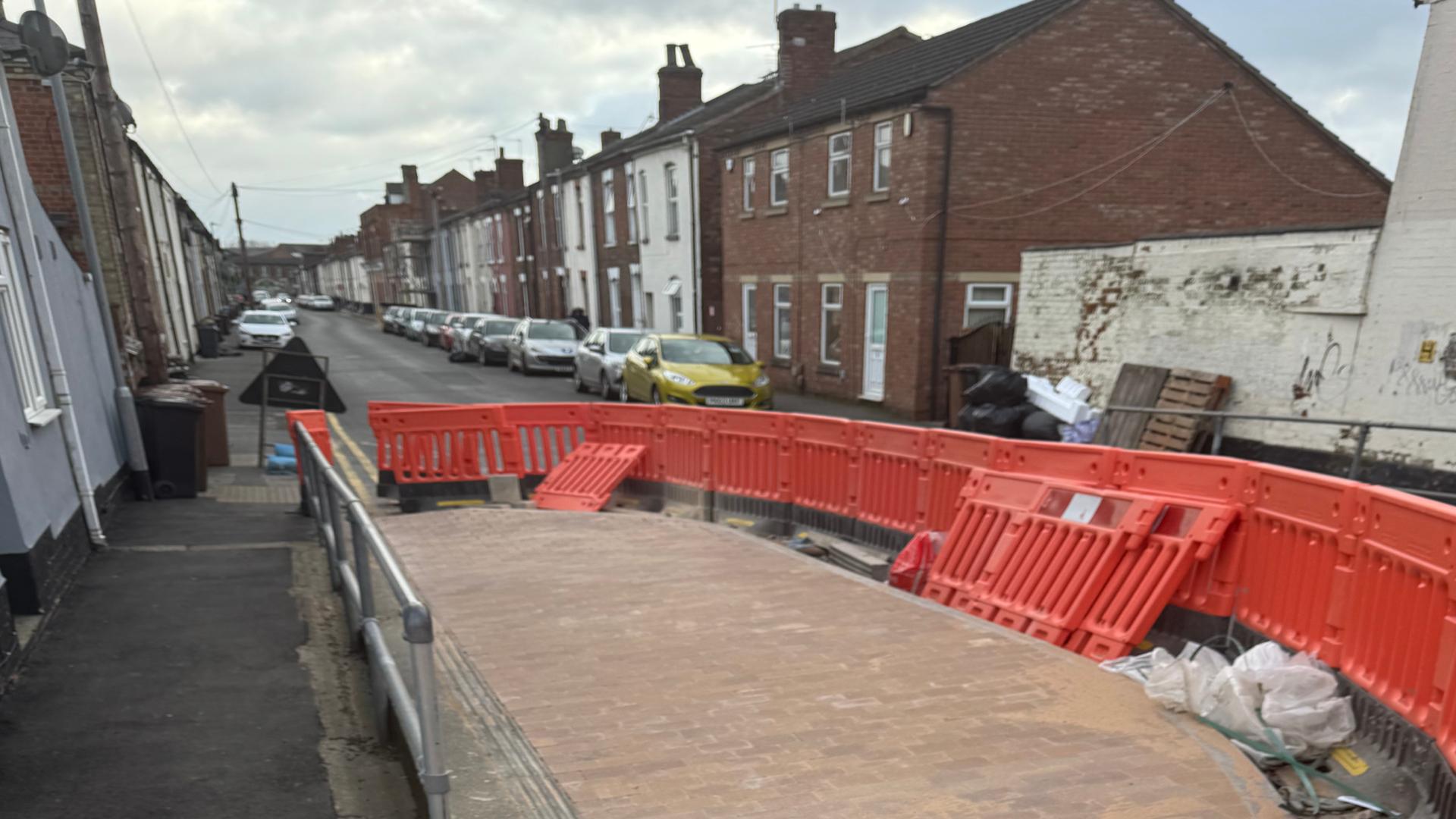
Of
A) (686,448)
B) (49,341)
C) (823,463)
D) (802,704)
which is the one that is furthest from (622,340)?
(802,704)

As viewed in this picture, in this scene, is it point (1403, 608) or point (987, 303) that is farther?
point (987, 303)

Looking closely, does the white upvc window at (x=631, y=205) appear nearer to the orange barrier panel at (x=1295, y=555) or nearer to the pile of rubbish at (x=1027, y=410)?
the pile of rubbish at (x=1027, y=410)

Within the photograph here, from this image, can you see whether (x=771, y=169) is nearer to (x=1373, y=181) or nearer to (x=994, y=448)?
(x=1373, y=181)

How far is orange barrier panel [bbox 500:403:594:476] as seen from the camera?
971 cm

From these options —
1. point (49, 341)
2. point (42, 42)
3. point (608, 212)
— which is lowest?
point (49, 341)

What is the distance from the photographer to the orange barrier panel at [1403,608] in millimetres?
3422

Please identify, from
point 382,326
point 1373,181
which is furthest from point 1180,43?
point 382,326

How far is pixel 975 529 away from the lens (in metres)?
6.32

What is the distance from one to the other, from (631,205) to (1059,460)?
24829 millimetres

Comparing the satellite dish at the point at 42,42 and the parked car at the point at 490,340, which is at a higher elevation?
the satellite dish at the point at 42,42

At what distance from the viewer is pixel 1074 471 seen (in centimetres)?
604

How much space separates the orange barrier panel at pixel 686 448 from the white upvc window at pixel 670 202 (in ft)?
59.0

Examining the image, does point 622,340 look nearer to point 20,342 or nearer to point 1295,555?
point 20,342

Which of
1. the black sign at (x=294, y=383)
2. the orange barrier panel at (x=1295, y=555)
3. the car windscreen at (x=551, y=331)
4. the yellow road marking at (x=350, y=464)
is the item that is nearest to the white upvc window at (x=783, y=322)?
the car windscreen at (x=551, y=331)
